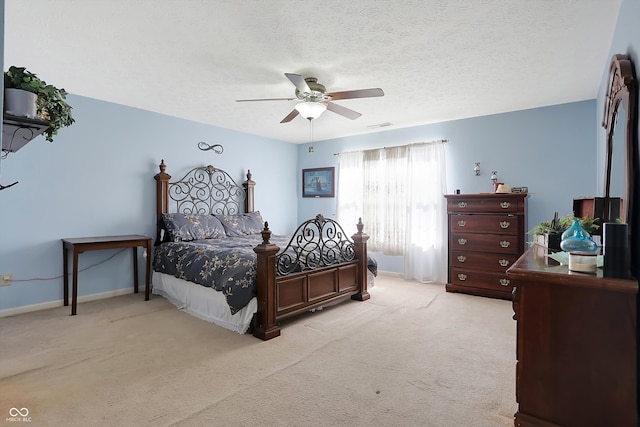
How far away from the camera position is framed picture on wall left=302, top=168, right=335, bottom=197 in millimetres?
6262

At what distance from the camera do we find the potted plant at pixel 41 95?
136 centimetres

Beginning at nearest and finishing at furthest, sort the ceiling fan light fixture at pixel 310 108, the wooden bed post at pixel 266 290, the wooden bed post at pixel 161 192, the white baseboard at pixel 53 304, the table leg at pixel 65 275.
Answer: the wooden bed post at pixel 266 290
the ceiling fan light fixture at pixel 310 108
the white baseboard at pixel 53 304
the table leg at pixel 65 275
the wooden bed post at pixel 161 192

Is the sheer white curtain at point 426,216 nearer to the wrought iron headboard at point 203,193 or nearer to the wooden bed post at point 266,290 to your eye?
the wrought iron headboard at point 203,193

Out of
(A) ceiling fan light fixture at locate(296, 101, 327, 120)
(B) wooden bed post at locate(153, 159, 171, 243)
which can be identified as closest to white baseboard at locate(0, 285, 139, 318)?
(B) wooden bed post at locate(153, 159, 171, 243)

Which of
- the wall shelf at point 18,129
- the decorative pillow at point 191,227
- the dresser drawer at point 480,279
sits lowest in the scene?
the dresser drawer at point 480,279

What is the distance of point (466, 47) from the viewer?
2.67m

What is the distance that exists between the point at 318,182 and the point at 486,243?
3228mm

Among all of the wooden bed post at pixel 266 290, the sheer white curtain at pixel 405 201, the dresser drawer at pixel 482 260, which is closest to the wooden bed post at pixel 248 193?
the sheer white curtain at pixel 405 201

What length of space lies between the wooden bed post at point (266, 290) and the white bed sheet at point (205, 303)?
9cm

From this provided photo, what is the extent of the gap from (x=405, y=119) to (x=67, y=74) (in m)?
4.07

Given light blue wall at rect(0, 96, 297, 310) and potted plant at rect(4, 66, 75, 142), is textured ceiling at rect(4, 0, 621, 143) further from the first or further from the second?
potted plant at rect(4, 66, 75, 142)

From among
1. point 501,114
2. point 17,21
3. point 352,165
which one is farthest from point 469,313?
point 17,21

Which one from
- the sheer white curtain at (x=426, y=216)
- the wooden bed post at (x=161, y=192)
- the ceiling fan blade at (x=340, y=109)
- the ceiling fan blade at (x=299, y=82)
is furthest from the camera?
the sheer white curtain at (x=426, y=216)

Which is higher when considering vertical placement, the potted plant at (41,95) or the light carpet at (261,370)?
the potted plant at (41,95)
